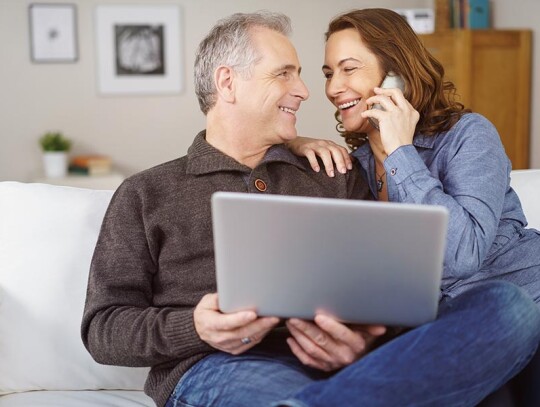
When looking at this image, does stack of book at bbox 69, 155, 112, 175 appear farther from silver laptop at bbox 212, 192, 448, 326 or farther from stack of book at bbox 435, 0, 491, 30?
silver laptop at bbox 212, 192, 448, 326

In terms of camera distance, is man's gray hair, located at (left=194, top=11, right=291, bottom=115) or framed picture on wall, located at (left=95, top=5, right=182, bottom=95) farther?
framed picture on wall, located at (left=95, top=5, right=182, bottom=95)

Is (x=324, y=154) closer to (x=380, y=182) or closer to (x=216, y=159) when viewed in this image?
(x=380, y=182)

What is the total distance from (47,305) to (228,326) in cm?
70

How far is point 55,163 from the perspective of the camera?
5352 mm

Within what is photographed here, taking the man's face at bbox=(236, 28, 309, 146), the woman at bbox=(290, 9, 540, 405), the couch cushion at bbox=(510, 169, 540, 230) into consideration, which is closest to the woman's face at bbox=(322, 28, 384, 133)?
the woman at bbox=(290, 9, 540, 405)

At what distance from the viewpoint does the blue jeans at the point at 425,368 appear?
129 cm

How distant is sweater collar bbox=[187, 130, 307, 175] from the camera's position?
1860mm

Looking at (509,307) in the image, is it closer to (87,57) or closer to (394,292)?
(394,292)

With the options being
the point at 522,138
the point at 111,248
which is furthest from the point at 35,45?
the point at 111,248

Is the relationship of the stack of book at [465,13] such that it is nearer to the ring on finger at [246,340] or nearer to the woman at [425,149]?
the woman at [425,149]

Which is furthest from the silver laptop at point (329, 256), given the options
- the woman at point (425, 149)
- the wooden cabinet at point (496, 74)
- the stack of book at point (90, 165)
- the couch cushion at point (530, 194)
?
the stack of book at point (90, 165)

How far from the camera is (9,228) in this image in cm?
202

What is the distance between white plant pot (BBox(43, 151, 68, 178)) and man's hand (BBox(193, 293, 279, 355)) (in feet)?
13.3

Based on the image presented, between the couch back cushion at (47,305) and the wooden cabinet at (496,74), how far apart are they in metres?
3.57
